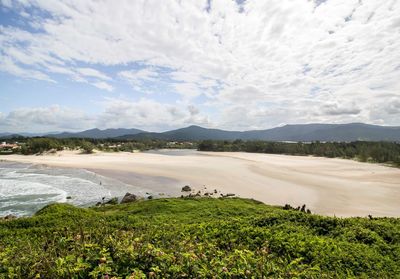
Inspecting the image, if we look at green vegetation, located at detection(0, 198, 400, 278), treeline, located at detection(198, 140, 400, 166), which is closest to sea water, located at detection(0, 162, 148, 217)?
green vegetation, located at detection(0, 198, 400, 278)

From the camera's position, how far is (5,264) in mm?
4828

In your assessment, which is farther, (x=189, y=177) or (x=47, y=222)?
(x=189, y=177)

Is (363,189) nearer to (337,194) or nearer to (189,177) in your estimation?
(337,194)

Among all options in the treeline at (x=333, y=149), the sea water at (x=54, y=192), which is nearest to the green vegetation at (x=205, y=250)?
the sea water at (x=54, y=192)

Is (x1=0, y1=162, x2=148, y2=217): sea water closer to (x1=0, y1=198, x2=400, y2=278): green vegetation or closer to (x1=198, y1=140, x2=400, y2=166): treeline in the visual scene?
(x1=0, y1=198, x2=400, y2=278): green vegetation

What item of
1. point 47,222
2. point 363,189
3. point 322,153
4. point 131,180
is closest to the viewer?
point 47,222

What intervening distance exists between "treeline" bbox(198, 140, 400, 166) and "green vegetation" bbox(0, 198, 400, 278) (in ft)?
269

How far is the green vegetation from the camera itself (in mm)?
4410

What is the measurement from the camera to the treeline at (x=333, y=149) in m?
86.8

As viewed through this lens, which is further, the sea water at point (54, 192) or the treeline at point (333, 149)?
the treeline at point (333, 149)

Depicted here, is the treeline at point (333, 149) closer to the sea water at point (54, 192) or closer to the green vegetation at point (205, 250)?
the sea water at point (54, 192)

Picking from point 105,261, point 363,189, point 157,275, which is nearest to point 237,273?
point 157,275

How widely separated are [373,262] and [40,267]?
9.22m

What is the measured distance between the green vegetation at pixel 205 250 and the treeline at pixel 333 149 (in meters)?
81.9
